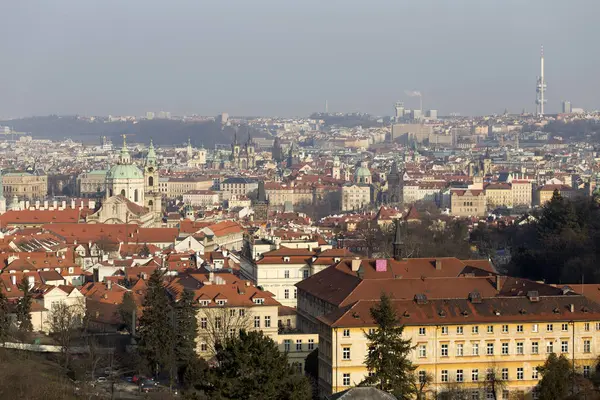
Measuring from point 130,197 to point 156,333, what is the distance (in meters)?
53.0

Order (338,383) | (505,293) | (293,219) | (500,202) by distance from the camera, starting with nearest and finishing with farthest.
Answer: (338,383) < (505,293) < (293,219) < (500,202)

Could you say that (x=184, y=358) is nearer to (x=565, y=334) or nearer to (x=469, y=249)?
(x=565, y=334)

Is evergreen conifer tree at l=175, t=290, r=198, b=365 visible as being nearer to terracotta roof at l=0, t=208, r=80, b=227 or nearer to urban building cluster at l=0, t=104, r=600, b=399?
urban building cluster at l=0, t=104, r=600, b=399

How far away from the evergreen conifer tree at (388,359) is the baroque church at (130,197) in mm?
50450

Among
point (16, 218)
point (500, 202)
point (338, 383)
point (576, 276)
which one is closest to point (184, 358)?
point (338, 383)

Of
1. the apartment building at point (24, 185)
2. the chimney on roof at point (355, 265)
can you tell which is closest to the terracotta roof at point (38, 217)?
the chimney on roof at point (355, 265)

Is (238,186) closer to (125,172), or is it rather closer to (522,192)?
(522,192)

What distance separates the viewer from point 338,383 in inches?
1222

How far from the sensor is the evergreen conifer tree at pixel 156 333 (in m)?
33.1

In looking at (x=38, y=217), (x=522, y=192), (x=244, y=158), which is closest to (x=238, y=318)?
(x=38, y=217)

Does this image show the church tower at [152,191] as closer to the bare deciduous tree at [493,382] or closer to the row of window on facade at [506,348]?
the row of window on facade at [506,348]

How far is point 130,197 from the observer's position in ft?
281

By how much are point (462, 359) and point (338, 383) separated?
3.07 m

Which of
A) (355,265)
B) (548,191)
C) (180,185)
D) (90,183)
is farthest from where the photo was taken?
(180,185)
